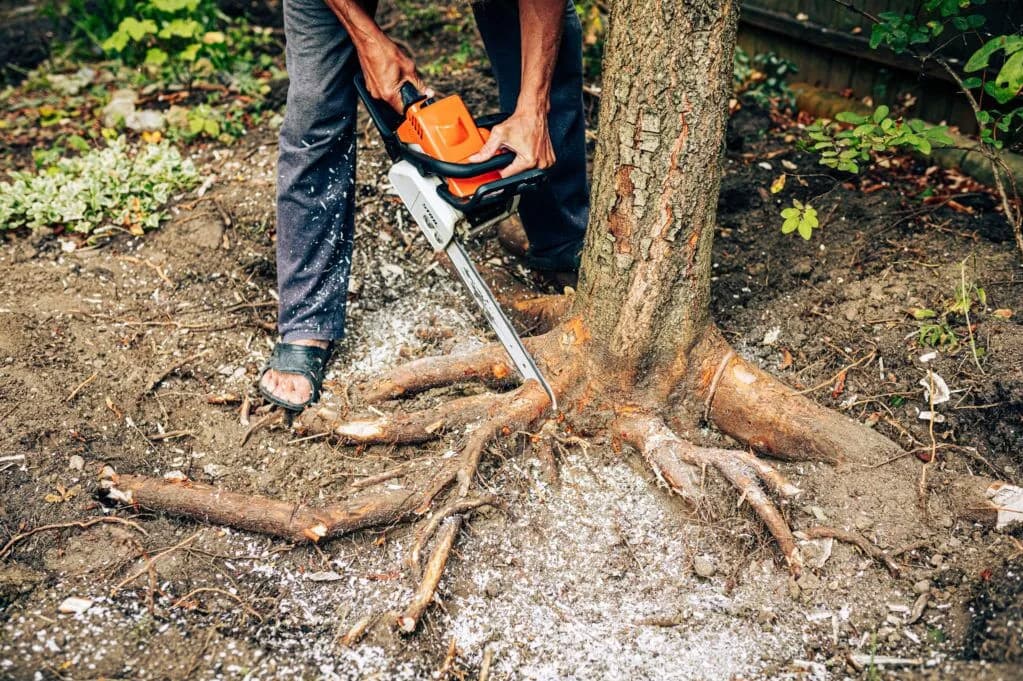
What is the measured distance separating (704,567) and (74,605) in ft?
5.64

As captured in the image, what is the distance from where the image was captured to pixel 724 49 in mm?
2078

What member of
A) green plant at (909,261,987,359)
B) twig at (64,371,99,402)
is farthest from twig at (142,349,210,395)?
green plant at (909,261,987,359)

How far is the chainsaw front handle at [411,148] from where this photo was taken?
2230 millimetres

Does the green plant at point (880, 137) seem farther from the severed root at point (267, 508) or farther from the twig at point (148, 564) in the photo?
the twig at point (148, 564)

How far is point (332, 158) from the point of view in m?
2.76

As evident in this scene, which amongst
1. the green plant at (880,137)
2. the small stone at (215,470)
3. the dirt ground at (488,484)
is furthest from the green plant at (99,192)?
the green plant at (880,137)

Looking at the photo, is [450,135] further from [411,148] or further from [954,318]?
[954,318]

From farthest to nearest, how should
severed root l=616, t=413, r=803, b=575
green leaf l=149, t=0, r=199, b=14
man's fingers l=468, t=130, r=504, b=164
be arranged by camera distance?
green leaf l=149, t=0, r=199, b=14 → man's fingers l=468, t=130, r=504, b=164 → severed root l=616, t=413, r=803, b=575

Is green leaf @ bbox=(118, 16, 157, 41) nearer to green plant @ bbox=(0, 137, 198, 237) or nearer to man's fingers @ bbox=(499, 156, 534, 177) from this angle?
green plant @ bbox=(0, 137, 198, 237)

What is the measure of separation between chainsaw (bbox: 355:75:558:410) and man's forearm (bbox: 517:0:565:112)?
0.13m

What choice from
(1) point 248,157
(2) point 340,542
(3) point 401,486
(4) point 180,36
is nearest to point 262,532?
(2) point 340,542

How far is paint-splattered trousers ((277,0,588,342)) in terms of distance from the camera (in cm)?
260

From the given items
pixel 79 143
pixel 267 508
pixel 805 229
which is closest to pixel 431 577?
pixel 267 508

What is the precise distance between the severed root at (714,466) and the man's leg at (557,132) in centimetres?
99
